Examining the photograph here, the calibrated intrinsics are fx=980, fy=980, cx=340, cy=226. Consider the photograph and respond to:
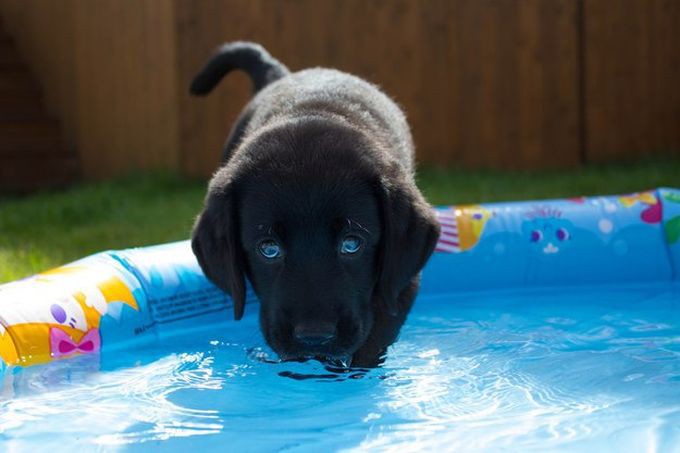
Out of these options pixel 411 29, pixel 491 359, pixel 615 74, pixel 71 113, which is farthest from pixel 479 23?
pixel 491 359

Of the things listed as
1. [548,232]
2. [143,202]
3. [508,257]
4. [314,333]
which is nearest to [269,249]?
[314,333]

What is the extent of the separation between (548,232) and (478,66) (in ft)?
15.7

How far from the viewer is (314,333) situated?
2.80 meters

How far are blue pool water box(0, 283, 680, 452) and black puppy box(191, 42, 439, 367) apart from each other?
8.1 inches

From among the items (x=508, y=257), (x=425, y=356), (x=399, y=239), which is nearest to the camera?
(x=399, y=239)

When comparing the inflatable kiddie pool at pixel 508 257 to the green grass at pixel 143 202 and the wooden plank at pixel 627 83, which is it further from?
the wooden plank at pixel 627 83

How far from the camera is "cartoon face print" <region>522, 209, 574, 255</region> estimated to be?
4836 mm

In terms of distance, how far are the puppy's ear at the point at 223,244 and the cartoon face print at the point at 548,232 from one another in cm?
205

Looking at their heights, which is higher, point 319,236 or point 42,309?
point 319,236

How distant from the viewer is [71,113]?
10.6 m

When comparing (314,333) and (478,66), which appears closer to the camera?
(314,333)

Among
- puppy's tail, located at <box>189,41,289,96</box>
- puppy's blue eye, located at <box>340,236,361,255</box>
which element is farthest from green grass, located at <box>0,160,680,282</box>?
puppy's blue eye, located at <box>340,236,361,255</box>

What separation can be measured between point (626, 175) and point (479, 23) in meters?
2.22

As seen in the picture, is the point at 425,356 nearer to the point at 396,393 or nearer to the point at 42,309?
the point at 396,393
